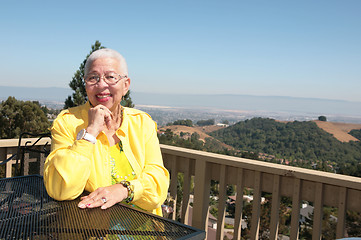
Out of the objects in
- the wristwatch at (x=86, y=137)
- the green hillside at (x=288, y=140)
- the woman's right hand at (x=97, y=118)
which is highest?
the woman's right hand at (x=97, y=118)

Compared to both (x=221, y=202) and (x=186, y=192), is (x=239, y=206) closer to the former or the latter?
(x=221, y=202)

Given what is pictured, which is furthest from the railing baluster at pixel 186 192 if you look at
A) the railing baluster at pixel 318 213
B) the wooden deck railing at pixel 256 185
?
the railing baluster at pixel 318 213

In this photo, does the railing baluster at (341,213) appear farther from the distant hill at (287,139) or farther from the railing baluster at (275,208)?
the distant hill at (287,139)

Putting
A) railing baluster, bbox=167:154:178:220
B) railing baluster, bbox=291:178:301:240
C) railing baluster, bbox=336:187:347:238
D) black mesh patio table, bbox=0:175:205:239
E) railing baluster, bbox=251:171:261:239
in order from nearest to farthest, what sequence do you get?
black mesh patio table, bbox=0:175:205:239, railing baluster, bbox=336:187:347:238, railing baluster, bbox=291:178:301:240, railing baluster, bbox=251:171:261:239, railing baluster, bbox=167:154:178:220

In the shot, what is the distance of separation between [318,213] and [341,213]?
135 mm

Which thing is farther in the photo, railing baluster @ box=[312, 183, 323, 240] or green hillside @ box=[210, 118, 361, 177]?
green hillside @ box=[210, 118, 361, 177]

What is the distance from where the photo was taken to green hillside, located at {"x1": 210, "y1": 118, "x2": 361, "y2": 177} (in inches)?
635

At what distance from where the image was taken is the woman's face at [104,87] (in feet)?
4.56

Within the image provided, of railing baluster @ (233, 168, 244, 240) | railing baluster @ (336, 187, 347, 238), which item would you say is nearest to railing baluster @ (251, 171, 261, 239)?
railing baluster @ (233, 168, 244, 240)

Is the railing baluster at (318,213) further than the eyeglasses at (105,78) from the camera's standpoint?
Yes

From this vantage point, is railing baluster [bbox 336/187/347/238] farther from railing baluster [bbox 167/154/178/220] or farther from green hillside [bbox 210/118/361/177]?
green hillside [bbox 210/118/361/177]

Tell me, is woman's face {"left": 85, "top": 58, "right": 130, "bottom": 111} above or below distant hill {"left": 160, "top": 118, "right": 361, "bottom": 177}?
above

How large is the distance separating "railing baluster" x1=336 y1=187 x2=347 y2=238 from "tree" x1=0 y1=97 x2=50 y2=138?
22.8m

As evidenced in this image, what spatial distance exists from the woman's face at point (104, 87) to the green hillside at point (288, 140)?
14.4 meters
